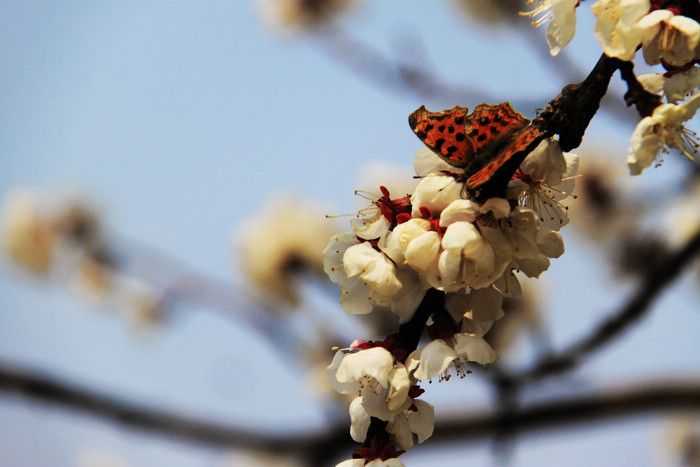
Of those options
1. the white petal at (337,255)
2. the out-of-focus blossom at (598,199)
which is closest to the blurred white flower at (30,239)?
the out-of-focus blossom at (598,199)

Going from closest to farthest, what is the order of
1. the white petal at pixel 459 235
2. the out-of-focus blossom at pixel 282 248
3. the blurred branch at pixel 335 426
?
the white petal at pixel 459 235 → the blurred branch at pixel 335 426 → the out-of-focus blossom at pixel 282 248

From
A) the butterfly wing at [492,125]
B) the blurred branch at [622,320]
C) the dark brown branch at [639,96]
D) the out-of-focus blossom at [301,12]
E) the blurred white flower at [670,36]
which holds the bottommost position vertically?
the butterfly wing at [492,125]

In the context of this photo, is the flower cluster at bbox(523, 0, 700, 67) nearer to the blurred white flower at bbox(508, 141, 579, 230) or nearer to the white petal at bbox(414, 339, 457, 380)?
the blurred white flower at bbox(508, 141, 579, 230)

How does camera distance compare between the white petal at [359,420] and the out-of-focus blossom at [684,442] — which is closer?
the white petal at [359,420]

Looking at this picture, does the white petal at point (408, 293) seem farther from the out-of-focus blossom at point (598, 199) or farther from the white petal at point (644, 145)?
the out-of-focus blossom at point (598, 199)

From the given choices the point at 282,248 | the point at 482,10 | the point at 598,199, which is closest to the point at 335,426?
the point at 282,248

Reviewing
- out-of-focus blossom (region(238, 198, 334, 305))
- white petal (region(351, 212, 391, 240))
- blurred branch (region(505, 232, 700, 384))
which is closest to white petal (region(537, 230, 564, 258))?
white petal (region(351, 212, 391, 240))

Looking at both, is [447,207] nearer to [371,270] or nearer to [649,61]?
[371,270]
